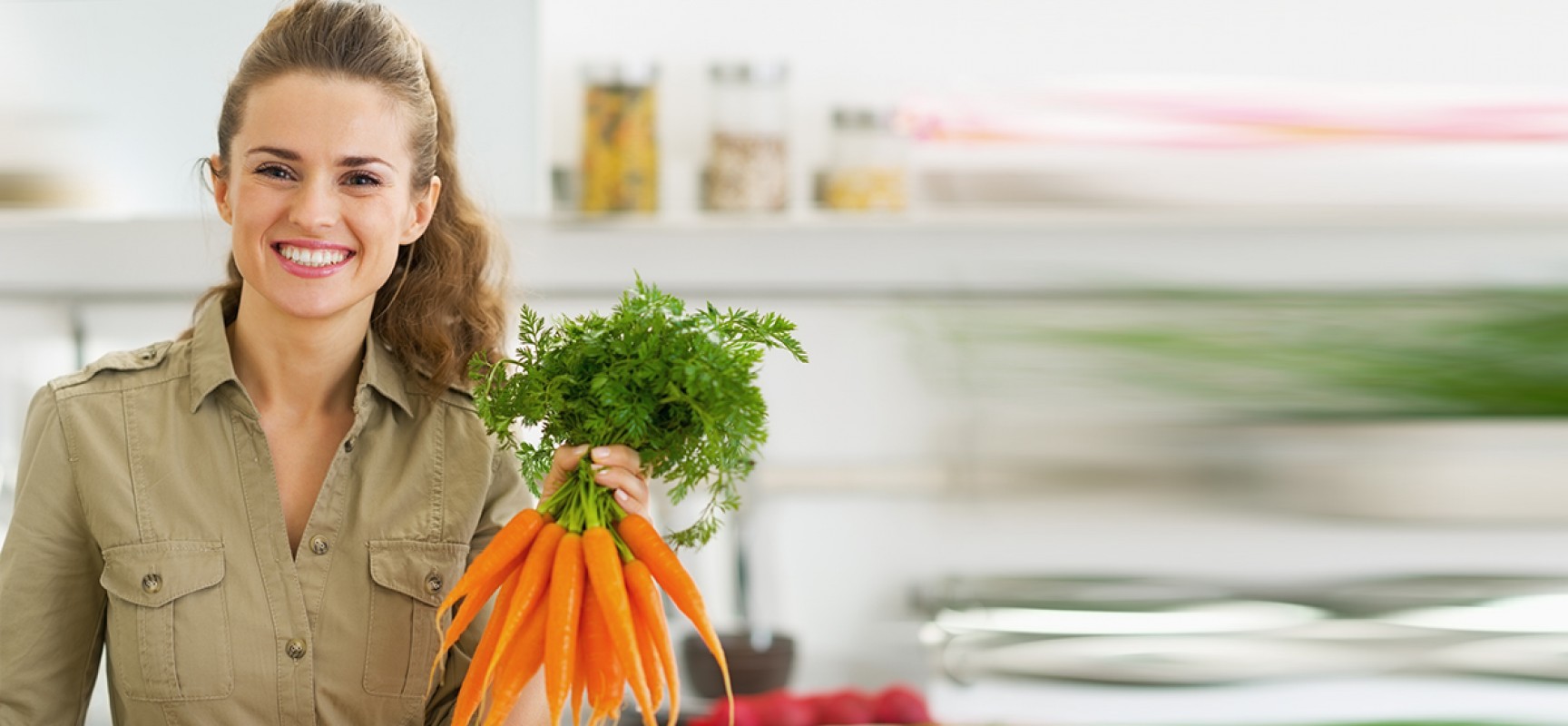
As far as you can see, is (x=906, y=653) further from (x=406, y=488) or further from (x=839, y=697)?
(x=406, y=488)

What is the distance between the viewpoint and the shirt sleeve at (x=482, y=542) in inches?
48.9

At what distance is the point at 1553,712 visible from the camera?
1.68 ft

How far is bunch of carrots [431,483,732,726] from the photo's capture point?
104cm

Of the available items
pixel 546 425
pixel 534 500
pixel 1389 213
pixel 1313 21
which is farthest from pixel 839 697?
pixel 1313 21

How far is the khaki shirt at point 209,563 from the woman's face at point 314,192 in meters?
0.13

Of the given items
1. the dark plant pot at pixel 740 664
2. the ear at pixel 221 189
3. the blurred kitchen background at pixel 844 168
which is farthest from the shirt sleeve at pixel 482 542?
the dark plant pot at pixel 740 664

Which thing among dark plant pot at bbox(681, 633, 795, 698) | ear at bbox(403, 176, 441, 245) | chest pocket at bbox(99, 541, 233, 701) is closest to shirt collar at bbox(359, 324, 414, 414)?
ear at bbox(403, 176, 441, 245)

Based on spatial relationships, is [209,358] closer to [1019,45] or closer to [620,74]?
[620,74]

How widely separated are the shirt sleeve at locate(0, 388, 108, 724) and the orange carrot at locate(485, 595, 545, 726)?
40 cm

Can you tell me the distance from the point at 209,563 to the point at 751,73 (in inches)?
53.1

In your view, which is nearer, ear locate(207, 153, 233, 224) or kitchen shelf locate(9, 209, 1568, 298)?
ear locate(207, 153, 233, 224)

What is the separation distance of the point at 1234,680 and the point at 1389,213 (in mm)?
1861

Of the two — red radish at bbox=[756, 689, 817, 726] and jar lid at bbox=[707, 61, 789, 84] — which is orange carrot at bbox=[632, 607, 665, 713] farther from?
jar lid at bbox=[707, 61, 789, 84]

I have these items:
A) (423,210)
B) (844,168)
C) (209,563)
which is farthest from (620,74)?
(209,563)
